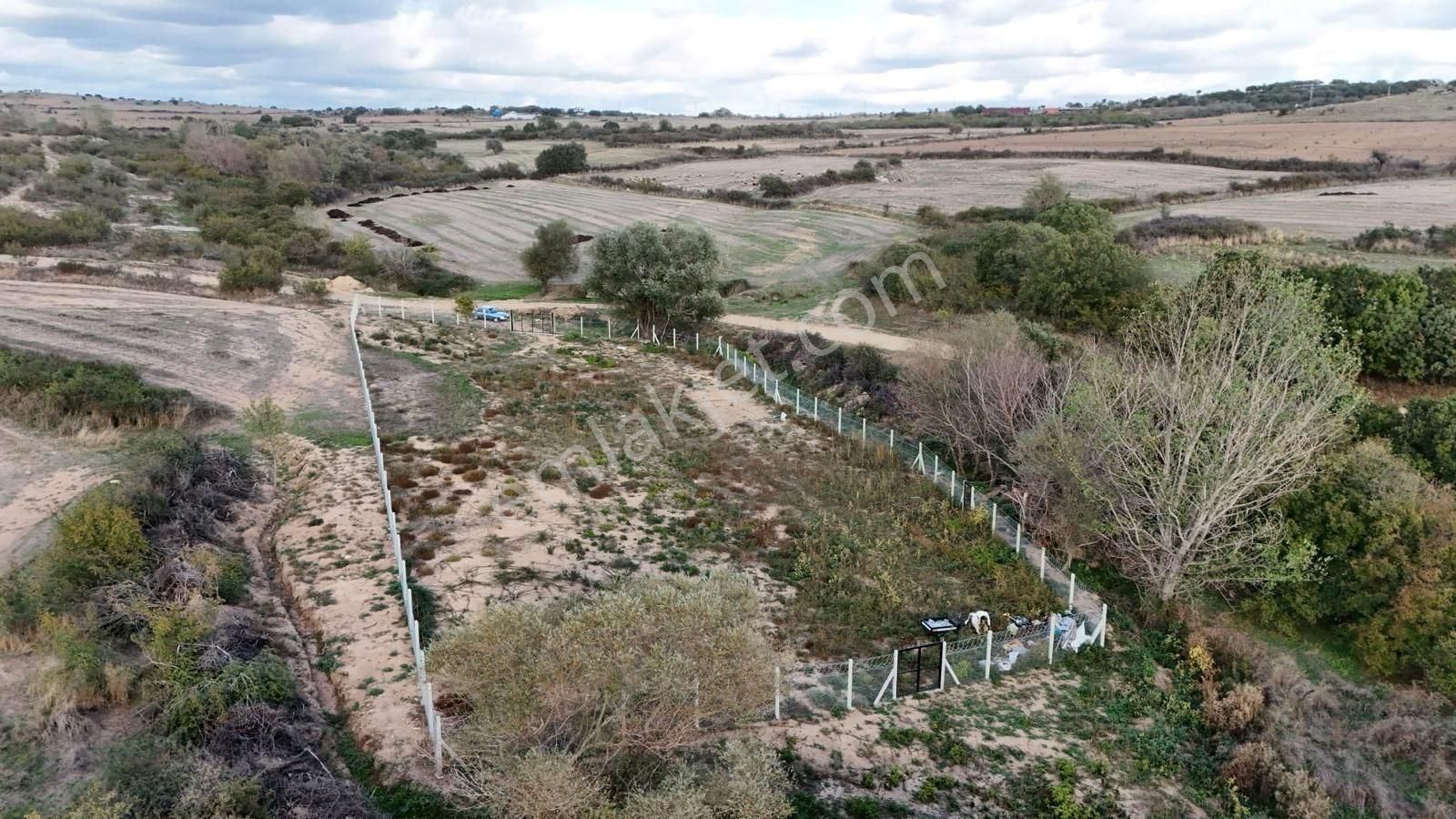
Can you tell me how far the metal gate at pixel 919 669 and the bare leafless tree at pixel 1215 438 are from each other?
4690 mm

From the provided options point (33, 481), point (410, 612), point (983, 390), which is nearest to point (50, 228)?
point (33, 481)

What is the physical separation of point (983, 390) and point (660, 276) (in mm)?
18370

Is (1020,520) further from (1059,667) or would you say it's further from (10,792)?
(10,792)

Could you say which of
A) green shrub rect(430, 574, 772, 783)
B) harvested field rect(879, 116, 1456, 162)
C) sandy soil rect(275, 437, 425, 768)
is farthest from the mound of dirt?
harvested field rect(879, 116, 1456, 162)

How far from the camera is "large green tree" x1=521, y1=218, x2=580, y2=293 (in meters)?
47.3

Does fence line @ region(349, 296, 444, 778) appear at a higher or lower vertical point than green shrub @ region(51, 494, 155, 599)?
lower

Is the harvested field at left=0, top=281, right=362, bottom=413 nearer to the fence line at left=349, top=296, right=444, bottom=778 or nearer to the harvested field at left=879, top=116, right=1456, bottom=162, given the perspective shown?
the fence line at left=349, top=296, right=444, bottom=778

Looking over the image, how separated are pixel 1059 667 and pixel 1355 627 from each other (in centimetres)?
535

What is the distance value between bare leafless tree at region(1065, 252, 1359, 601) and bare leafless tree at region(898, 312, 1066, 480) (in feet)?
10.1

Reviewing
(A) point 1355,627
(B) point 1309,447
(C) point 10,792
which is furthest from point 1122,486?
(C) point 10,792

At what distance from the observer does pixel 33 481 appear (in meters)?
19.5

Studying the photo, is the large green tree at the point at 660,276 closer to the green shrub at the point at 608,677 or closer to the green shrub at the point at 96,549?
the green shrub at the point at 96,549

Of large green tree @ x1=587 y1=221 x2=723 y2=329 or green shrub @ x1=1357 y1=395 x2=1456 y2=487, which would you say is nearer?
green shrub @ x1=1357 y1=395 x2=1456 y2=487

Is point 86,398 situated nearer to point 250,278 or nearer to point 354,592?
point 354,592
